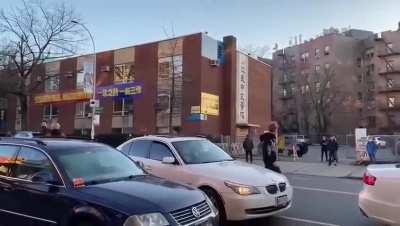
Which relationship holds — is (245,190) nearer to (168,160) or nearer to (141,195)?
(168,160)

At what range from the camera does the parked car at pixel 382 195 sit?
745cm

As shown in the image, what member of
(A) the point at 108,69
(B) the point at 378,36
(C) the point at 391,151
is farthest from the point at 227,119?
(B) the point at 378,36

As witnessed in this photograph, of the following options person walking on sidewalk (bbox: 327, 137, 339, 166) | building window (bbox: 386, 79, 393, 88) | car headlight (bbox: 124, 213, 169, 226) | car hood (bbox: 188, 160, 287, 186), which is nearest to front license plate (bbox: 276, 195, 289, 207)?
car hood (bbox: 188, 160, 287, 186)

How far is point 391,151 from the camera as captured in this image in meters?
25.1

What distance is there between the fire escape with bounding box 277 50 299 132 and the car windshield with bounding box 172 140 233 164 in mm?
77251

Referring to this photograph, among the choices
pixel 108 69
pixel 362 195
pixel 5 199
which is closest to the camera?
pixel 5 199

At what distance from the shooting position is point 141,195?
18.5ft

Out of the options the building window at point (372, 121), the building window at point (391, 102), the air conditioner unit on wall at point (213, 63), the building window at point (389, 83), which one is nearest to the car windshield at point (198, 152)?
the air conditioner unit on wall at point (213, 63)

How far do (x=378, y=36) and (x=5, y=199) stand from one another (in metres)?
78.9

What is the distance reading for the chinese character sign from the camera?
4578 centimetres

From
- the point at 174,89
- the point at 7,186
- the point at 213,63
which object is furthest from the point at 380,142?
the point at 7,186

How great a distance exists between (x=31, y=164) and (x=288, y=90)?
82.5 m

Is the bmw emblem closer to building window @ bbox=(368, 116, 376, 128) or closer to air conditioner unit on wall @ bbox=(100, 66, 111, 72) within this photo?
air conditioner unit on wall @ bbox=(100, 66, 111, 72)

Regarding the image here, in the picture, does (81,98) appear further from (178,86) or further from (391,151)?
(391,151)
